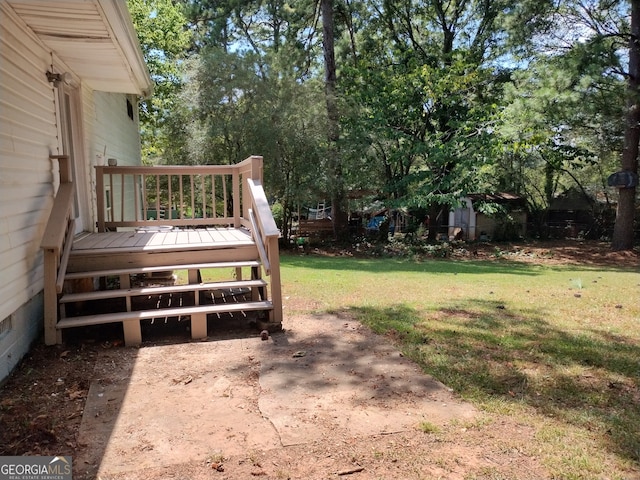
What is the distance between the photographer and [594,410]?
269 centimetres

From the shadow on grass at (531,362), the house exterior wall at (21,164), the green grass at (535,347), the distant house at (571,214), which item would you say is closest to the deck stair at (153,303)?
the house exterior wall at (21,164)

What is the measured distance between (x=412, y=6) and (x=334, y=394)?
1885 cm

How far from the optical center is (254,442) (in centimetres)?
235

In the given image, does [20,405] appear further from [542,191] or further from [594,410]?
[542,191]

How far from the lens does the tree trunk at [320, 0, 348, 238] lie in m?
14.5

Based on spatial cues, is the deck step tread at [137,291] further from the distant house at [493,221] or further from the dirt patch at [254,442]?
the distant house at [493,221]

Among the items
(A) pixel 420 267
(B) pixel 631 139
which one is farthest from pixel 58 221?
(B) pixel 631 139

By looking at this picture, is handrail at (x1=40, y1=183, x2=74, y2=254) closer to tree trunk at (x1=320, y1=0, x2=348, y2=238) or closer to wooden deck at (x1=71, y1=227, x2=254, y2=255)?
wooden deck at (x1=71, y1=227, x2=254, y2=255)

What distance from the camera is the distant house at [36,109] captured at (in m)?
3.26

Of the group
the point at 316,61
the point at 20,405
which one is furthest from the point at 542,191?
the point at 20,405

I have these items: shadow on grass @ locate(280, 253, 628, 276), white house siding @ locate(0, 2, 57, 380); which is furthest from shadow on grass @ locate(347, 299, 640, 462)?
shadow on grass @ locate(280, 253, 628, 276)

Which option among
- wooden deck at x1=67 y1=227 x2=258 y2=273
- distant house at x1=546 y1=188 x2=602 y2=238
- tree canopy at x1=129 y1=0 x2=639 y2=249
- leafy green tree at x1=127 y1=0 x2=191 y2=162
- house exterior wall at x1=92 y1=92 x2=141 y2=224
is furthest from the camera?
distant house at x1=546 y1=188 x2=602 y2=238

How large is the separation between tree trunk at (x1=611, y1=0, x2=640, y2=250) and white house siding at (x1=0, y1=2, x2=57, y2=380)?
1416 cm

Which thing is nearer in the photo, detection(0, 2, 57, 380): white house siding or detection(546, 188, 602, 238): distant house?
detection(0, 2, 57, 380): white house siding
